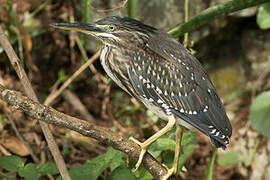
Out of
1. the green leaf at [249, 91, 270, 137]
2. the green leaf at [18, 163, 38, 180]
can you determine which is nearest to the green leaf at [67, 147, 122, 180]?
the green leaf at [18, 163, 38, 180]

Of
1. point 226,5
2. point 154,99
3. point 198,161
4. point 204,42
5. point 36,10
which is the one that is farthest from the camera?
point 204,42

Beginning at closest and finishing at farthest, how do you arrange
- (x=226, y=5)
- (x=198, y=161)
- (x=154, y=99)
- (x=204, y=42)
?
1. (x=154, y=99)
2. (x=226, y=5)
3. (x=198, y=161)
4. (x=204, y=42)

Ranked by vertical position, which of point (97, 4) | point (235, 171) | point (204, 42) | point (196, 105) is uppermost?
point (97, 4)

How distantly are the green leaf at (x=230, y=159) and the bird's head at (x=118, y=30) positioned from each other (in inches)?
77.1

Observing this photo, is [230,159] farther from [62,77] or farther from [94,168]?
[94,168]

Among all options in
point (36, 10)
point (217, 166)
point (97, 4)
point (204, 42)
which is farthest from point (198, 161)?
point (36, 10)

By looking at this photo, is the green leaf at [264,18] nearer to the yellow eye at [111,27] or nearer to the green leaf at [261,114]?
the green leaf at [261,114]

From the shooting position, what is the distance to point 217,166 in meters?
4.38

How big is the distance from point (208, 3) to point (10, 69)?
6.62ft

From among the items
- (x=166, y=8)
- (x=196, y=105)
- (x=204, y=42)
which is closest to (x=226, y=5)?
(x=196, y=105)

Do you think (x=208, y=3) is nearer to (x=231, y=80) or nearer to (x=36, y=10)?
(x=231, y=80)

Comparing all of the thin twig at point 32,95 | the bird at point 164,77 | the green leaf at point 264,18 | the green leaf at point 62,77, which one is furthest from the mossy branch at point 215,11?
the green leaf at point 62,77

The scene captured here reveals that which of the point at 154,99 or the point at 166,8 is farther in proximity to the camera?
the point at 166,8

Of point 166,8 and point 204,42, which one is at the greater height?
point 166,8
